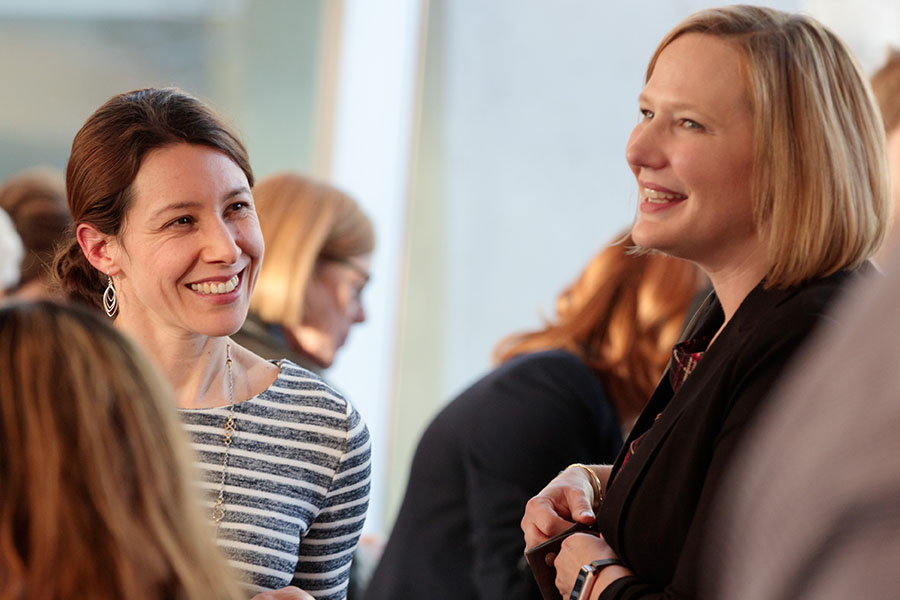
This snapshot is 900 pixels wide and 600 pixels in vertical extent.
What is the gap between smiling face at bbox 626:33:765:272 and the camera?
1.46 metres

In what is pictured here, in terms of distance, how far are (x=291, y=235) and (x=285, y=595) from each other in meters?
1.48

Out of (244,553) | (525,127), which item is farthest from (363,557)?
(525,127)

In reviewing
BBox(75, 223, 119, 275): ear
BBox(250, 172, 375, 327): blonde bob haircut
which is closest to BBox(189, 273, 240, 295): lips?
BBox(75, 223, 119, 275): ear

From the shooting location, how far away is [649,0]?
4773 millimetres

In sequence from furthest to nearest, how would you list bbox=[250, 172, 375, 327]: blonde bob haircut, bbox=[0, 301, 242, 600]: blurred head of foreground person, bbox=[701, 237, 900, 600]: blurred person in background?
bbox=[250, 172, 375, 327]: blonde bob haircut, bbox=[0, 301, 242, 600]: blurred head of foreground person, bbox=[701, 237, 900, 600]: blurred person in background

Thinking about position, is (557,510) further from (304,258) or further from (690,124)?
(304,258)

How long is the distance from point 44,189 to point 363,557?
1420 millimetres

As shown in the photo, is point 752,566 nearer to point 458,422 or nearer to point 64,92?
point 458,422

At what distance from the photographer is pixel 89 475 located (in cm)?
108

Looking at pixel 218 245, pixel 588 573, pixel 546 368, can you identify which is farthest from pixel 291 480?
pixel 546 368

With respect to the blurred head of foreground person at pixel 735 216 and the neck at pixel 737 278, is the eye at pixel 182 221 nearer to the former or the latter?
the blurred head of foreground person at pixel 735 216

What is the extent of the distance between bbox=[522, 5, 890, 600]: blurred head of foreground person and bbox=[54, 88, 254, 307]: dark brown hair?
594 mm

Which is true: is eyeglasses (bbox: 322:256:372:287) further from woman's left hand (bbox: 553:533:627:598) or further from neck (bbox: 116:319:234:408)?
woman's left hand (bbox: 553:533:627:598)

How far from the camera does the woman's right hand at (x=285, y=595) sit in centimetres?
152
